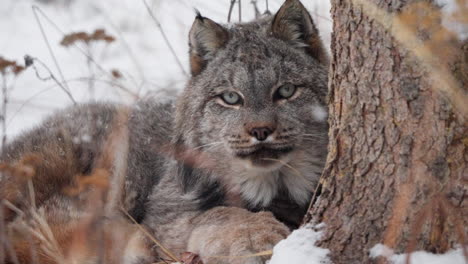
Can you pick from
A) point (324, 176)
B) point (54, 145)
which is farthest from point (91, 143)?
point (324, 176)

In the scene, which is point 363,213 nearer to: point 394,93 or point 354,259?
point 354,259

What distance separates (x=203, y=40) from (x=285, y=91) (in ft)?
2.47

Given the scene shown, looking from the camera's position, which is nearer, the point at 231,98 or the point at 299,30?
the point at 231,98

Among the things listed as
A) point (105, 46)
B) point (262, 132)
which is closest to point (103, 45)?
point (105, 46)

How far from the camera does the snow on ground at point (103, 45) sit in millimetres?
6312

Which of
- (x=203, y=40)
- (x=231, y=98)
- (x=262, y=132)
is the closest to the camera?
(x=262, y=132)

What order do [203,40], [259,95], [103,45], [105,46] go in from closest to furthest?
[259,95]
[203,40]
[105,46]
[103,45]

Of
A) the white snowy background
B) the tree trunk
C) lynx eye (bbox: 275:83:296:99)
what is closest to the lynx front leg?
the tree trunk

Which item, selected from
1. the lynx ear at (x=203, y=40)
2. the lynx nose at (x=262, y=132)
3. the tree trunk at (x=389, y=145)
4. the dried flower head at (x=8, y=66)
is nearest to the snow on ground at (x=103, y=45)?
the lynx ear at (x=203, y=40)

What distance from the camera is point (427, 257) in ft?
7.96

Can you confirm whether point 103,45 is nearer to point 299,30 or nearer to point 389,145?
point 299,30

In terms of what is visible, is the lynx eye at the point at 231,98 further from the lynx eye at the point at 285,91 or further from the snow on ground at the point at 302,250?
the snow on ground at the point at 302,250

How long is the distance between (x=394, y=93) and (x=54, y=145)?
10.3 feet

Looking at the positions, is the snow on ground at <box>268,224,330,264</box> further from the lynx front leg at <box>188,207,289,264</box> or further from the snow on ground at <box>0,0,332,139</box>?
the snow on ground at <box>0,0,332,139</box>
